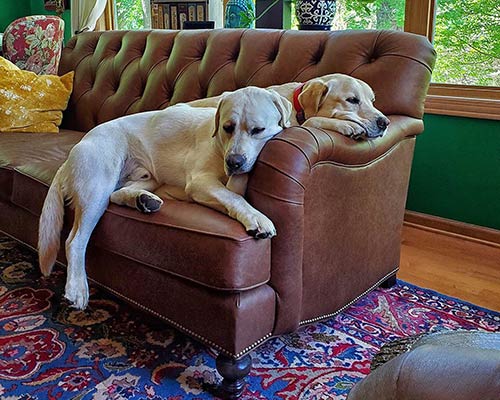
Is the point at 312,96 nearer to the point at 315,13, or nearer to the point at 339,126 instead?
the point at 339,126

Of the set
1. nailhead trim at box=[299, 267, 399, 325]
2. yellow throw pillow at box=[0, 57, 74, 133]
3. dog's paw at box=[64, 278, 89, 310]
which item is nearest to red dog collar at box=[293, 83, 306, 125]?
nailhead trim at box=[299, 267, 399, 325]

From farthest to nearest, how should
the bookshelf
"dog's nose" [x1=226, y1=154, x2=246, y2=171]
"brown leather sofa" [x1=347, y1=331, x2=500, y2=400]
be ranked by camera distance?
the bookshelf → "dog's nose" [x1=226, y1=154, x2=246, y2=171] → "brown leather sofa" [x1=347, y1=331, x2=500, y2=400]

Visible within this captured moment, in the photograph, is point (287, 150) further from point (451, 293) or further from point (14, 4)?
point (14, 4)

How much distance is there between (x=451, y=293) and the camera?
6.96ft

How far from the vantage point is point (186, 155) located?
175cm

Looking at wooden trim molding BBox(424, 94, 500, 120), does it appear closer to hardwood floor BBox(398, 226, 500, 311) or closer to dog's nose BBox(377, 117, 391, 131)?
hardwood floor BBox(398, 226, 500, 311)

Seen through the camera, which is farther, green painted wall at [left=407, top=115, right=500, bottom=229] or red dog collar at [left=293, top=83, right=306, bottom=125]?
green painted wall at [left=407, top=115, right=500, bottom=229]

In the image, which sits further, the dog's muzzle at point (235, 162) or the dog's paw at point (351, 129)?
the dog's paw at point (351, 129)

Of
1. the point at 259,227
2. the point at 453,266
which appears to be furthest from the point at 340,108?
the point at 453,266

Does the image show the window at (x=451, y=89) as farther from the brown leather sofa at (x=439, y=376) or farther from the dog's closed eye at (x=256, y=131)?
the brown leather sofa at (x=439, y=376)

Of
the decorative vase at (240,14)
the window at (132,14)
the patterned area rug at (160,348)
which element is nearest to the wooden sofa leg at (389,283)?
the patterned area rug at (160,348)

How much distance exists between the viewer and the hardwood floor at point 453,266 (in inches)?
84.1

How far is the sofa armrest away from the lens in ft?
4.67

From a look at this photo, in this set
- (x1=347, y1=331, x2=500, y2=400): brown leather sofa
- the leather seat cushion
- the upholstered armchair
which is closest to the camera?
(x1=347, y1=331, x2=500, y2=400): brown leather sofa
